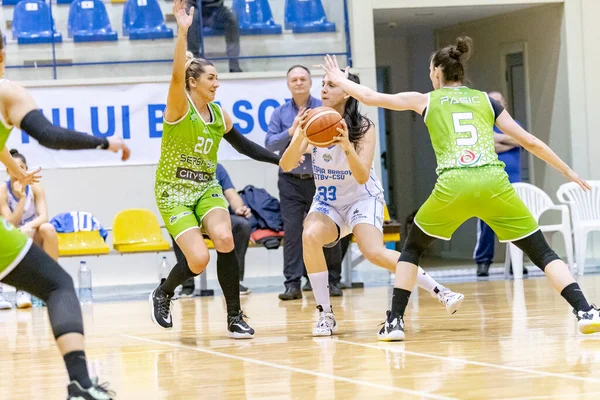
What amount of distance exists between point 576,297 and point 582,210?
656cm

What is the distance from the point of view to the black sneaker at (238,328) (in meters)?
5.94

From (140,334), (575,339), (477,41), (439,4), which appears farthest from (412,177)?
(575,339)

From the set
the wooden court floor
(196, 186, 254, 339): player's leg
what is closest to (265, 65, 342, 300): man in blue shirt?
the wooden court floor

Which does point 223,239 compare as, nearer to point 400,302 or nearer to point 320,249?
point 320,249

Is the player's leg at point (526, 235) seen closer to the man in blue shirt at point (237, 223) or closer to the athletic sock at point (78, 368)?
the athletic sock at point (78, 368)

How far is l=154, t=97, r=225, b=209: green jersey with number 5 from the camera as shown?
19.3 feet

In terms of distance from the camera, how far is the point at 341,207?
6.05 m

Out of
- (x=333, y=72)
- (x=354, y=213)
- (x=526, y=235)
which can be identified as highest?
(x=333, y=72)

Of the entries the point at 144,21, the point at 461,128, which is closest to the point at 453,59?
the point at 461,128

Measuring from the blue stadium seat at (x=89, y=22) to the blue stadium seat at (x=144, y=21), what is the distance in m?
0.22

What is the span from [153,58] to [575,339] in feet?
25.5

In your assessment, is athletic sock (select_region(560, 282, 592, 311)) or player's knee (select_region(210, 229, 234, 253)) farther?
player's knee (select_region(210, 229, 234, 253))

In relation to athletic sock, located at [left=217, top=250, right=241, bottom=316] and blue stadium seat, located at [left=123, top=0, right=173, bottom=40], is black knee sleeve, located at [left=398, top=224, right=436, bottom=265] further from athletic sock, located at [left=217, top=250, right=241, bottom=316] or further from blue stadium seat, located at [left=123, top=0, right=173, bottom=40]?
blue stadium seat, located at [left=123, top=0, right=173, bottom=40]

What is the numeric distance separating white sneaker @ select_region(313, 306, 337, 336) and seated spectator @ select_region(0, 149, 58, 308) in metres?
4.03
